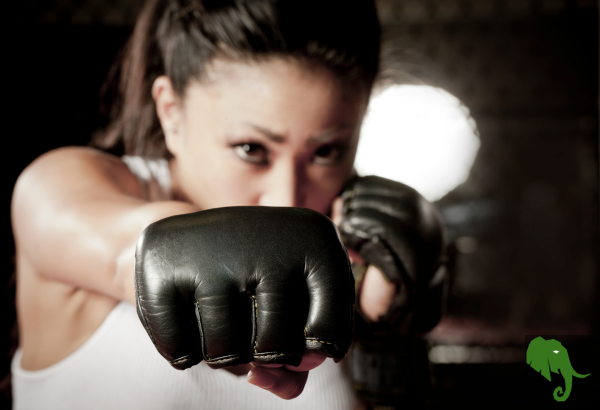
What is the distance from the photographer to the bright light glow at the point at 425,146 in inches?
78.8

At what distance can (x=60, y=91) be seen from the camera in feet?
5.01

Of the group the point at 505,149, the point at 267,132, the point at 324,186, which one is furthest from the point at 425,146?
the point at 267,132

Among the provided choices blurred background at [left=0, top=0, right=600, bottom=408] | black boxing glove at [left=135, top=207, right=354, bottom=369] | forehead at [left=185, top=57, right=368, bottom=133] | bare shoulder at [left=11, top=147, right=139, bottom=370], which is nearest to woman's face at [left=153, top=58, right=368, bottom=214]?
forehead at [left=185, top=57, right=368, bottom=133]

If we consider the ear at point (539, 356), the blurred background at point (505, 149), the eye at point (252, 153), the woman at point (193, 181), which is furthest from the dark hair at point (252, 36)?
the blurred background at point (505, 149)

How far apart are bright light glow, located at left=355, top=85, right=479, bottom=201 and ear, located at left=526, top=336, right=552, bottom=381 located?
1637 mm

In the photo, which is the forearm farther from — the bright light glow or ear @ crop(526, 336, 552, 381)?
the bright light glow

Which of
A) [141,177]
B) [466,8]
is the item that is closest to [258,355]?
[141,177]

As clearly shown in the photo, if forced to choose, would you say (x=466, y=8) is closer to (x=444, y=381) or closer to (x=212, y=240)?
(x=444, y=381)

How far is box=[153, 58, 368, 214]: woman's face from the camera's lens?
46cm

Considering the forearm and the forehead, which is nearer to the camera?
the forearm

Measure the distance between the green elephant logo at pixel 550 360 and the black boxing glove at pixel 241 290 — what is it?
0.85 feet

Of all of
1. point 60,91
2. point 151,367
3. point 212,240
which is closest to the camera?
point 212,240

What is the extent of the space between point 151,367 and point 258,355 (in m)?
0.26

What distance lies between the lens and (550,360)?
386 mm
